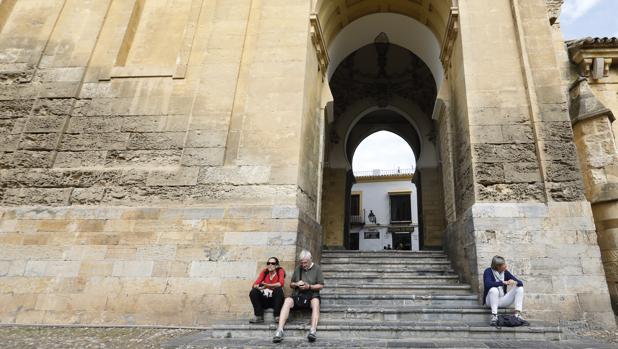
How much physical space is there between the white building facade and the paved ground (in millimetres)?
22028

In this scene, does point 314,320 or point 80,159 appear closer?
point 314,320

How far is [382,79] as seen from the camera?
14258 millimetres

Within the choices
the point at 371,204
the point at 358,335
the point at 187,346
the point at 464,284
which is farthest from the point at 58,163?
the point at 371,204

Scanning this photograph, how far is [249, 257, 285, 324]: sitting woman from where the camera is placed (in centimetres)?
471

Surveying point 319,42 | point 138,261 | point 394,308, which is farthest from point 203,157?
point 394,308

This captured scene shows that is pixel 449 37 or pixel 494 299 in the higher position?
pixel 449 37

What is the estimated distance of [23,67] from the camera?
7594 mm

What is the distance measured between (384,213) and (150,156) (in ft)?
79.8

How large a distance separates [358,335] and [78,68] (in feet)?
24.7

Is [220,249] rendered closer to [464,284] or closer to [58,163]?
[58,163]

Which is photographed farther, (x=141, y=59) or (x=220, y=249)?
(x=141, y=59)

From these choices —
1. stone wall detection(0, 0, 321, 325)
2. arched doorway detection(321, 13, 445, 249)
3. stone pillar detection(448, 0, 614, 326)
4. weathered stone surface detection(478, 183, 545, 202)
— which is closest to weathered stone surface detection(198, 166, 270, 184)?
stone wall detection(0, 0, 321, 325)

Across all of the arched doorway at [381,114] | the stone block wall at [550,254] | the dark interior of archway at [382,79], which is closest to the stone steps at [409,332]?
the stone block wall at [550,254]

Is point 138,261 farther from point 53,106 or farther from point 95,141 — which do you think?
point 53,106
